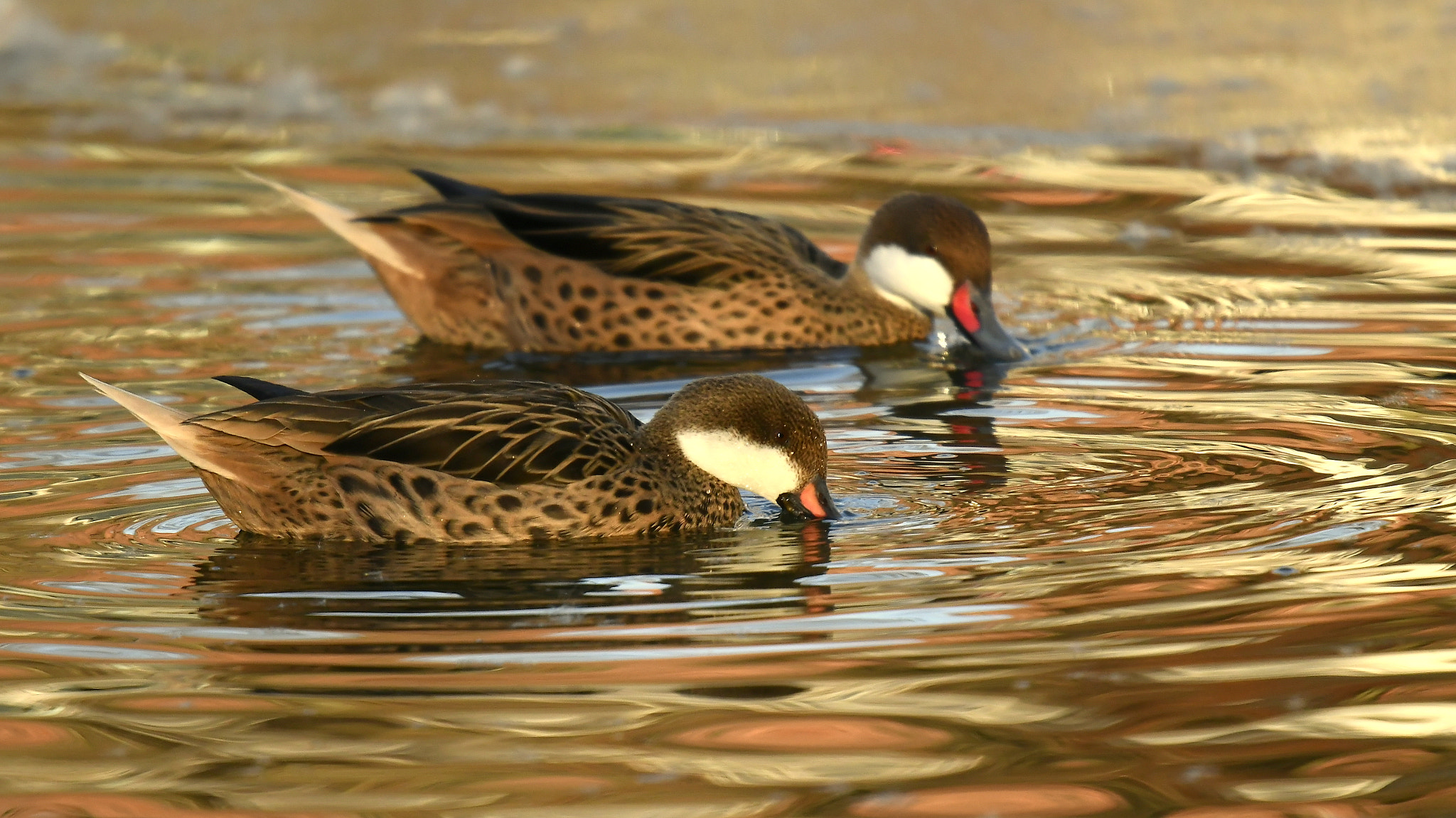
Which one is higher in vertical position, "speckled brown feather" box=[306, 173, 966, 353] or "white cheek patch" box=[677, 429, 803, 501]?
"speckled brown feather" box=[306, 173, 966, 353]

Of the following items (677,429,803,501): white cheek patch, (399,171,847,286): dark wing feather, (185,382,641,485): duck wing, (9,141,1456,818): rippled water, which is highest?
(399,171,847,286): dark wing feather

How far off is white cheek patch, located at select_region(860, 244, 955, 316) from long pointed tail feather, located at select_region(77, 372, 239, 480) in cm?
432

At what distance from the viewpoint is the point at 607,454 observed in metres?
6.32

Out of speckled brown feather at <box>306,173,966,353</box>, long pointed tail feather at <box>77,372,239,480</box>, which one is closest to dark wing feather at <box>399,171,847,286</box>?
speckled brown feather at <box>306,173,966,353</box>

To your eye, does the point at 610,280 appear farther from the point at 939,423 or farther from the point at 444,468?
the point at 444,468

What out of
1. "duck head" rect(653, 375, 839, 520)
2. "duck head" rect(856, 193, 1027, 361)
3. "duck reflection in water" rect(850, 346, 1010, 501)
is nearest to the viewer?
"duck head" rect(653, 375, 839, 520)

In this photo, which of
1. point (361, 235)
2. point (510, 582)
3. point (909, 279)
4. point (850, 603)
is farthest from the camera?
point (909, 279)

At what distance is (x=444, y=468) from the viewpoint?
20.3ft

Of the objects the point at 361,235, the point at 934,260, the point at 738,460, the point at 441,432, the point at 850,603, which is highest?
the point at 361,235

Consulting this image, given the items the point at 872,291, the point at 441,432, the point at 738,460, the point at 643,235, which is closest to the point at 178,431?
the point at 441,432

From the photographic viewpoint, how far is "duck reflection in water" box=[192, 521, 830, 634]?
5.35 m

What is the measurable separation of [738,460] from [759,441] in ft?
0.30

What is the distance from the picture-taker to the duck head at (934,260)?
31.4ft

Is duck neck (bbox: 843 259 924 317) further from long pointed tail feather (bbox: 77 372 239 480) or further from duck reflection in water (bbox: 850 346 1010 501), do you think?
long pointed tail feather (bbox: 77 372 239 480)
